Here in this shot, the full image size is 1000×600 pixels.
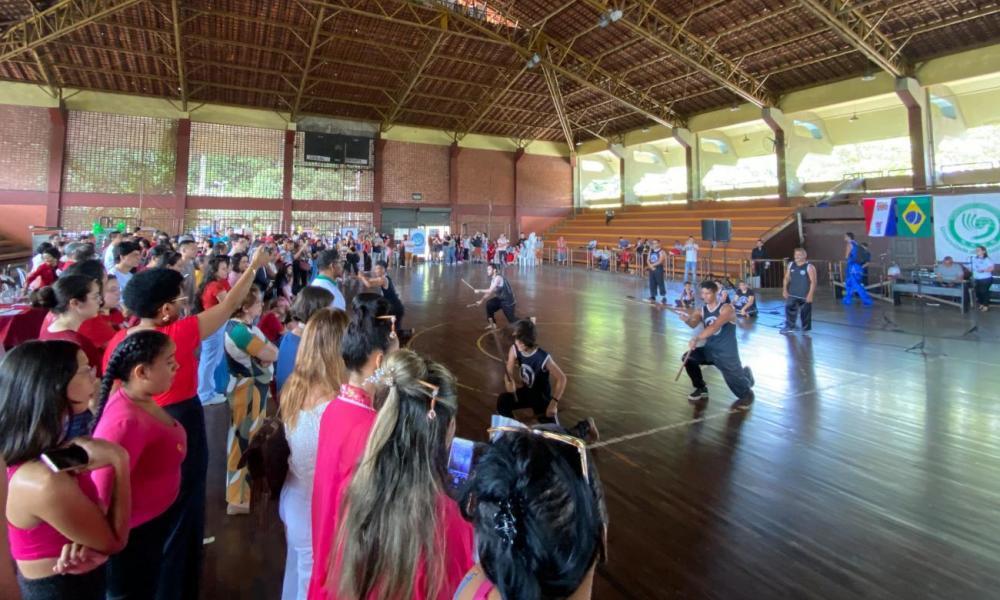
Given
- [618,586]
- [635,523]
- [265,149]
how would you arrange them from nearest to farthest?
[618,586], [635,523], [265,149]

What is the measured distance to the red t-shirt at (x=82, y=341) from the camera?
102 inches

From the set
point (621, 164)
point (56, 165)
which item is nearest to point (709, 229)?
point (621, 164)

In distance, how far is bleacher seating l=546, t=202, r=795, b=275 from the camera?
1969 centimetres

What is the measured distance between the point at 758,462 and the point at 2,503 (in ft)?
13.2

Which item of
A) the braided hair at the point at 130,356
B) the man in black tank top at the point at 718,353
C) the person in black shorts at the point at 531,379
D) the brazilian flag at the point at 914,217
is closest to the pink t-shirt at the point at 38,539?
the braided hair at the point at 130,356

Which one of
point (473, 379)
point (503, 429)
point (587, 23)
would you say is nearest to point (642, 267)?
point (587, 23)

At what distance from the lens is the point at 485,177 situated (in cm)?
2944

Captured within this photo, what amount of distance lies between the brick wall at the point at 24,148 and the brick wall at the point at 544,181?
72.0 feet

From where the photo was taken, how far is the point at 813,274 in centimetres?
838

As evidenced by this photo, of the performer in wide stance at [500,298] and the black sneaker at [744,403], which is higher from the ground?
the performer in wide stance at [500,298]

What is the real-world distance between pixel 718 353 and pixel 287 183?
23602 millimetres

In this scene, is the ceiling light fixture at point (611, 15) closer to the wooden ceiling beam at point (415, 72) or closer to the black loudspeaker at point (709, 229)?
the wooden ceiling beam at point (415, 72)

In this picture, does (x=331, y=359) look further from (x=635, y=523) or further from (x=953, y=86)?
(x=953, y=86)

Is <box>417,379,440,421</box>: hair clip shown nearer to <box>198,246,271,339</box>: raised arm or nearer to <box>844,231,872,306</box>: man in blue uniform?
<box>198,246,271,339</box>: raised arm
